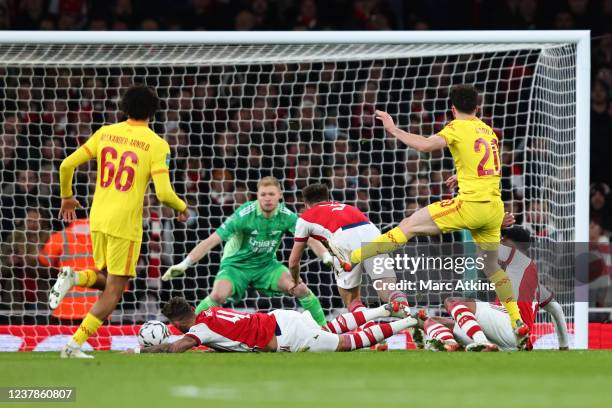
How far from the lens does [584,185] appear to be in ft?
35.4

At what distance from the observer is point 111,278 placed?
8516 mm

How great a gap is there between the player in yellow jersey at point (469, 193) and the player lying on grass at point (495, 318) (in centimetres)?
19

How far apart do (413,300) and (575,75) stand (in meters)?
2.58

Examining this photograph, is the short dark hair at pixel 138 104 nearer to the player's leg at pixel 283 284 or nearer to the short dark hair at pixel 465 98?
the short dark hair at pixel 465 98

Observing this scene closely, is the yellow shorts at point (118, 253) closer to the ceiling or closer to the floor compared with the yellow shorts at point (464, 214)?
closer to the floor

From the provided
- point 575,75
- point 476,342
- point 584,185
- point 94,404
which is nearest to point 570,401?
point 94,404

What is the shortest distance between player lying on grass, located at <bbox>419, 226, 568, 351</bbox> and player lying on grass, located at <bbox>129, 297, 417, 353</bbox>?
34 cm

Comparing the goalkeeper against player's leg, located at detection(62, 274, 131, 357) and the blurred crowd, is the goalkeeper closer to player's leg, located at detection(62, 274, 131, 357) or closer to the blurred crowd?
the blurred crowd

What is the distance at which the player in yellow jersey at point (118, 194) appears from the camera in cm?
848

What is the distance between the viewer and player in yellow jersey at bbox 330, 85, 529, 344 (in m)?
9.32

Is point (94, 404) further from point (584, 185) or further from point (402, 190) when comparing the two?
point (402, 190)

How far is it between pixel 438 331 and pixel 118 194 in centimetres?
270

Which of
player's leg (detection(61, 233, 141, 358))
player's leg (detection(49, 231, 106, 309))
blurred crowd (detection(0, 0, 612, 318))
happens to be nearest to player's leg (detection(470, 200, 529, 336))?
blurred crowd (detection(0, 0, 612, 318))

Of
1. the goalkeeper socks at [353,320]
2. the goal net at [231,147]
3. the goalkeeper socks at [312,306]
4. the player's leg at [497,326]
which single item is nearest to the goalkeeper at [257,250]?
the goalkeeper socks at [312,306]
